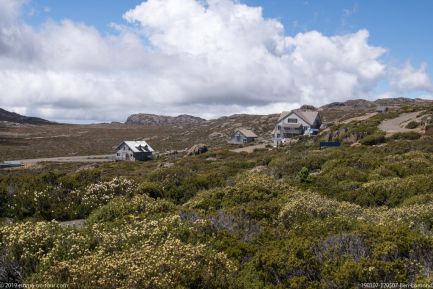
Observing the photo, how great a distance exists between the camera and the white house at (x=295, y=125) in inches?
3307

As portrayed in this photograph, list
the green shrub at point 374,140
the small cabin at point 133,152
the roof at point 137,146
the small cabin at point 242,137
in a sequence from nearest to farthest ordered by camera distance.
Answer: the green shrub at point 374,140 → the small cabin at point 133,152 → the roof at point 137,146 → the small cabin at point 242,137

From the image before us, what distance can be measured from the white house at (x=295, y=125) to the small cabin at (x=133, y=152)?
26.4 metres

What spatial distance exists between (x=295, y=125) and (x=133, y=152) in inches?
1324

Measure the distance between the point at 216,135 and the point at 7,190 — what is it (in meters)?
112

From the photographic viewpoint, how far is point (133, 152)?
74.1 meters

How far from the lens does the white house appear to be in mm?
84000

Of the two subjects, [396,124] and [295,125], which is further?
[295,125]

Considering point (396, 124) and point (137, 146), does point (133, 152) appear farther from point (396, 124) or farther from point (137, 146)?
point (396, 124)

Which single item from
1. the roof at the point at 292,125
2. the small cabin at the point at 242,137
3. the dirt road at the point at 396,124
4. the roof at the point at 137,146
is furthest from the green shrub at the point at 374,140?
the small cabin at the point at 242,137

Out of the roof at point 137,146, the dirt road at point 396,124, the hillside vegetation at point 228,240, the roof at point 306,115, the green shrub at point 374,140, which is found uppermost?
the roof at point 306,115

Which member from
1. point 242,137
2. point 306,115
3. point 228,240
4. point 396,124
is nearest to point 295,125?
point 306,115

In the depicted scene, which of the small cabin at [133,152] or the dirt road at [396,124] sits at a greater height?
the dirt road at [396,124]

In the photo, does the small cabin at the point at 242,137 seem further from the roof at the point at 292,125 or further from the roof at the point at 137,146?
the roof at the point at 137,146

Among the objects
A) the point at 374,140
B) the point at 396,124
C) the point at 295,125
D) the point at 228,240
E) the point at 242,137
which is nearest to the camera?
the point at 228,240
